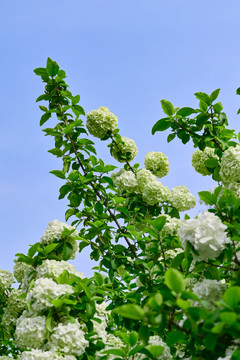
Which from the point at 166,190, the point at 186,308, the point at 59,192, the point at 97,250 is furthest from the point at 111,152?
the point at 186,308

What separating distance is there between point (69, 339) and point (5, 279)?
2256 mm

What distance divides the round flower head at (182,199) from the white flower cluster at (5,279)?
241cm

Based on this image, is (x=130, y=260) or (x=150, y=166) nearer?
(x=130, y=260)

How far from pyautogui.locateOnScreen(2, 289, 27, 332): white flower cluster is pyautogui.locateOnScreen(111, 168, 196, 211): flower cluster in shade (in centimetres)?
208

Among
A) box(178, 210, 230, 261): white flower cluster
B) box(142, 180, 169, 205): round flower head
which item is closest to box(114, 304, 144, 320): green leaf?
box(178, 210, 230, 261): white flower cluster

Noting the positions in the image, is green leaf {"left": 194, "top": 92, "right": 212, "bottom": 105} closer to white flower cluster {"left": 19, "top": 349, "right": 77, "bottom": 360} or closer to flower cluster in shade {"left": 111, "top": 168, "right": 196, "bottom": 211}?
flower cluster in shade {"left": 111, "top": 168, "right": 196, "bottom": 211}

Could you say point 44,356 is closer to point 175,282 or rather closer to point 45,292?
point 45,292

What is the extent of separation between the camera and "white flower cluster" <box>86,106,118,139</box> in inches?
237

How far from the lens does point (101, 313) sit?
4230mm

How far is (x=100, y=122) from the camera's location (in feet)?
19.7

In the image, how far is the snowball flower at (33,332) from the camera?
10.7ft

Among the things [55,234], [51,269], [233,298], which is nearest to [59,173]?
[55,234]

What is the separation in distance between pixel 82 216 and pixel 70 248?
0.60 m

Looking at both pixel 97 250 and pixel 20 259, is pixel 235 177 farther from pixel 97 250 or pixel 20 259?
pixel 20 259
